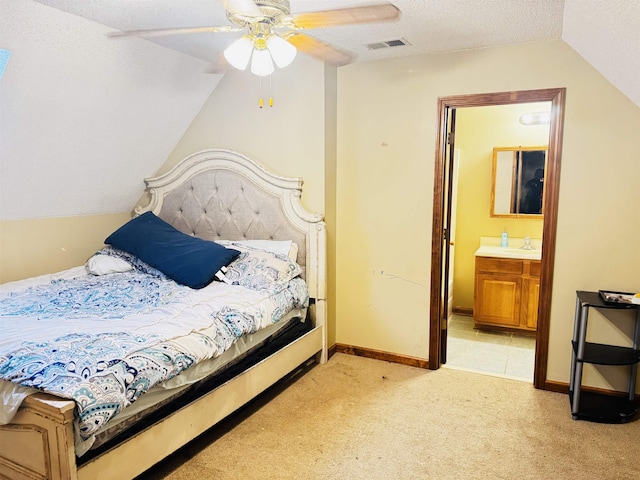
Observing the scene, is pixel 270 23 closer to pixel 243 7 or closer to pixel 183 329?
pixel 243 7

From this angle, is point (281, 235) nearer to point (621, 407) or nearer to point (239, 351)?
point (239, 351)

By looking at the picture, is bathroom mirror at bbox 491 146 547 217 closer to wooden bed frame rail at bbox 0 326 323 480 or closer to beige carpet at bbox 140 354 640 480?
beige carpet at bbox 140 354 640 480

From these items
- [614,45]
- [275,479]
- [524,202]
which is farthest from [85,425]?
[524,202]

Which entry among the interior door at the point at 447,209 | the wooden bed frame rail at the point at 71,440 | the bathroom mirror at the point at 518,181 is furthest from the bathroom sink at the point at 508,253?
the wooden bed frame rail at the point at 71,440

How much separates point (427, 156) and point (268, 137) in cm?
120

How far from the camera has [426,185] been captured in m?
3.33

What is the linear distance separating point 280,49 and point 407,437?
6.96 feet

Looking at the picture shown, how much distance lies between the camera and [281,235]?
3518 mm

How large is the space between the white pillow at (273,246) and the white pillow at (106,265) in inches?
28.8

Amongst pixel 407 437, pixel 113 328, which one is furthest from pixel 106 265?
pixel 407 437

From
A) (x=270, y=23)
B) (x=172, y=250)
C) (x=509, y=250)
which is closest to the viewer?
(x=270, y=23)

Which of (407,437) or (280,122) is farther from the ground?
(280,122)

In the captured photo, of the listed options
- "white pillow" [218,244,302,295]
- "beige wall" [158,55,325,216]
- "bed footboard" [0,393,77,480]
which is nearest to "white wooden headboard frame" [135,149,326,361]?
"beige wall" [158,55,325,216]

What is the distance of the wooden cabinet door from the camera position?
14.1 feet
